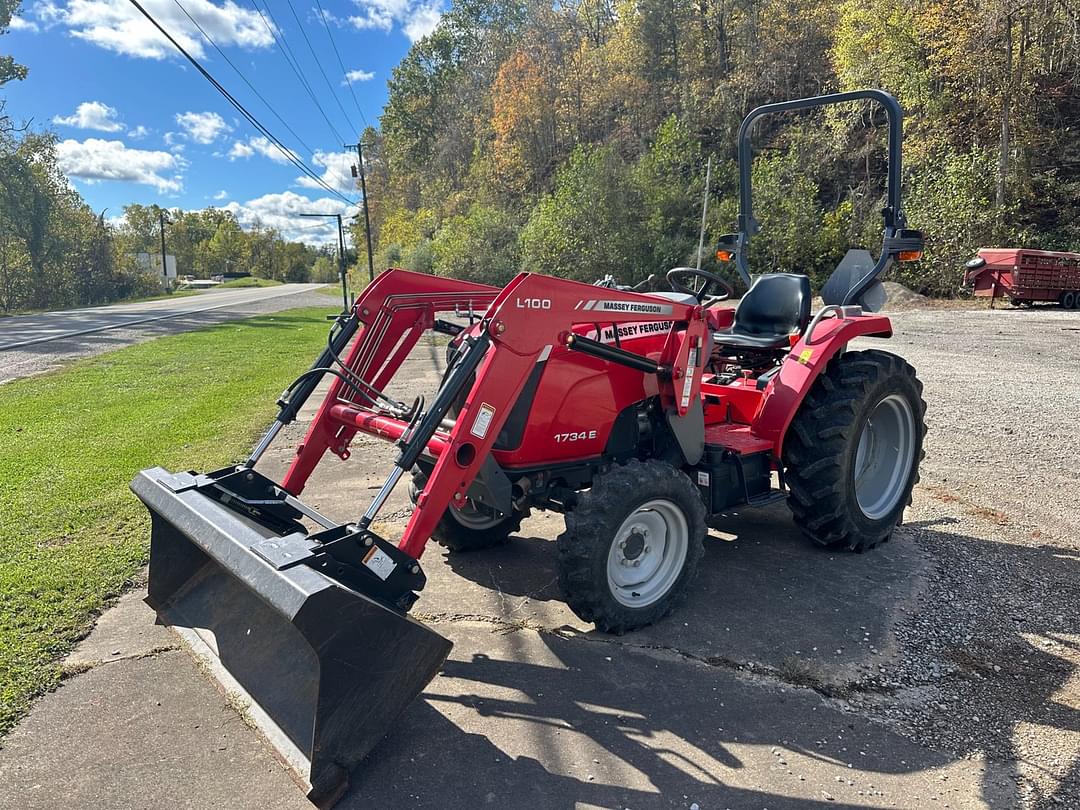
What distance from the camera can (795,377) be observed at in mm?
4297

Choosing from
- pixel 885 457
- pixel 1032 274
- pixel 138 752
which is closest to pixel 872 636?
pixel 885 457

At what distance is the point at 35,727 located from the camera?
278 centimetres

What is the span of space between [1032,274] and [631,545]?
21.1 m

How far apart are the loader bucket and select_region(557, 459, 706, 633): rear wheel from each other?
0.85 m

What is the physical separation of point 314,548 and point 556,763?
1174mm

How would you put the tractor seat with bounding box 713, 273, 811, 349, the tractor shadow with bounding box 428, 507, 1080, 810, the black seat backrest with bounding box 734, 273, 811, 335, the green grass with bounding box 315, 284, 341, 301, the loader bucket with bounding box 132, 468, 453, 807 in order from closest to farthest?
the loader bucket with bounding box 132, 468, 453, 807 < the tractor shadow with bounding box 428, 507, 1080, 810 < the tractor seat with bounding box 713, 273, 811, 349 < the black seat backrest with bounding box 734, 273, 811, 335 < the green grass with bounding box 315, 284, 341, 301

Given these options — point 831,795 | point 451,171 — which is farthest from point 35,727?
point 451,171

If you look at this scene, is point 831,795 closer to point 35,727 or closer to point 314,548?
point 314,548

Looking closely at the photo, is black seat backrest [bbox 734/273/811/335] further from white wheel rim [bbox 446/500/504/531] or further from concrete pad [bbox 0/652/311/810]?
concrete pad [bbox 0/652/311/810]

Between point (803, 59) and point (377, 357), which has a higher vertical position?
point (803, 59)

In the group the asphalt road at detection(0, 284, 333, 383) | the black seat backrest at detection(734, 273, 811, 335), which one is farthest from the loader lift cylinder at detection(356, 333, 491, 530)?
the asphalt road at detection(0, 284, 333, 383)

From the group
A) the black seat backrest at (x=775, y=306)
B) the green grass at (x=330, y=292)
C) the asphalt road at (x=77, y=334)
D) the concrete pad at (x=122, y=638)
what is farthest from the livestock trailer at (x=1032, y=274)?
the green grass at (x=330, y=292)

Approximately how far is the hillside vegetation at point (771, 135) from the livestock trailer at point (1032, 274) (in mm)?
2459

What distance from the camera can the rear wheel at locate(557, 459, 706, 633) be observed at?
3211mm
